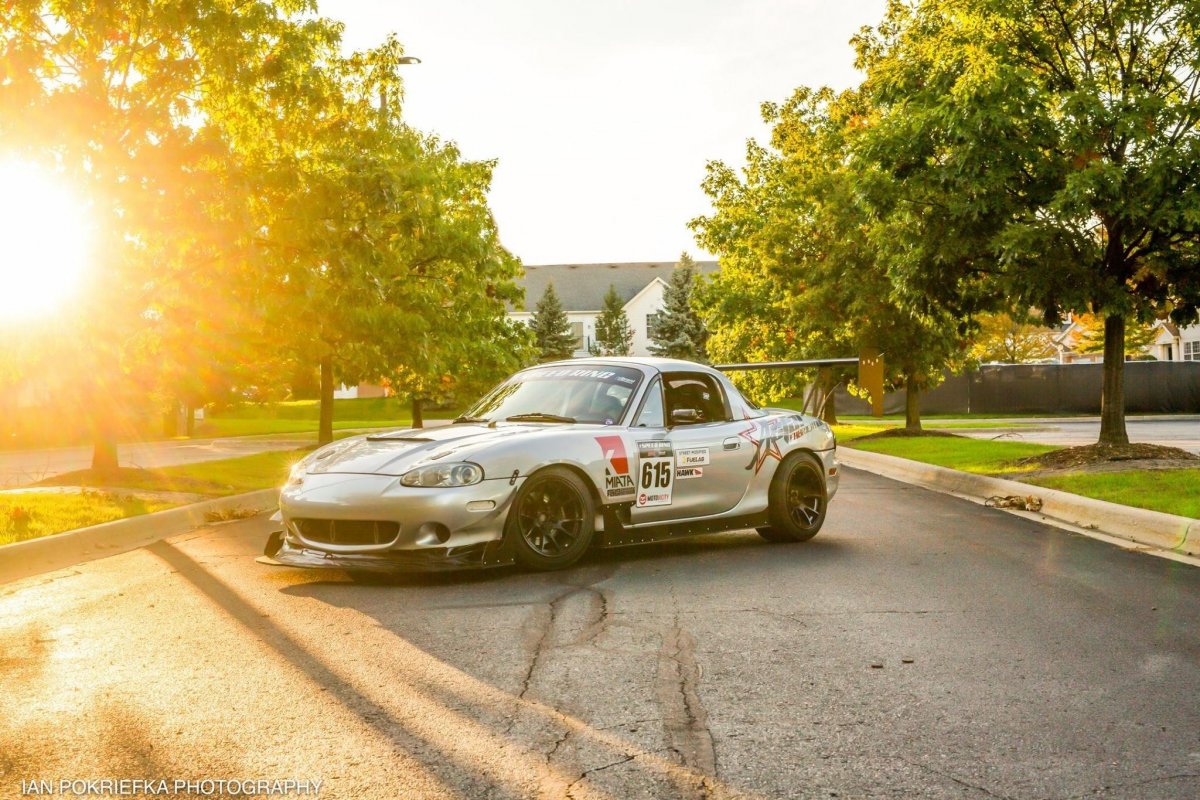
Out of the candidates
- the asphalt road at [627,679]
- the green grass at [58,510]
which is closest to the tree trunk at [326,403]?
the green grass at [58,510]

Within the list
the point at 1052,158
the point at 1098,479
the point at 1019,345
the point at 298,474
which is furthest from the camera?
the point at 1019,345

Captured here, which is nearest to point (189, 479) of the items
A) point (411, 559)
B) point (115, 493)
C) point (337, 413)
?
point (115, 493)

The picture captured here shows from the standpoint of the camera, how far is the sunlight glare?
43.2 ft

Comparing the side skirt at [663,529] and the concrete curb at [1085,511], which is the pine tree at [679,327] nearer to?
the concrete curb at [1085,511]

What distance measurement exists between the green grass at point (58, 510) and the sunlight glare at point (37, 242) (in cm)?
222

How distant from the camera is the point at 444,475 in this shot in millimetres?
7434

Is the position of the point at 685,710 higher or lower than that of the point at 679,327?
lower

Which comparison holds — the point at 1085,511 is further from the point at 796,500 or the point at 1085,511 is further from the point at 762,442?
the point at 762,442

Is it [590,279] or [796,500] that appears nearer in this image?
[796,500]

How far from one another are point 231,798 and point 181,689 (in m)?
1.47

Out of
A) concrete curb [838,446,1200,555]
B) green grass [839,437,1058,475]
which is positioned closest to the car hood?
concrete curb [838,446,1200,555]

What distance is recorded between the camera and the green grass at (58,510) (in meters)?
10.0

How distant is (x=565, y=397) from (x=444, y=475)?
5.86 feet

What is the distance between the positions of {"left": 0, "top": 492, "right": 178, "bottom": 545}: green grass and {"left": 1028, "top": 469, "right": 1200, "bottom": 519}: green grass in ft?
31.4
